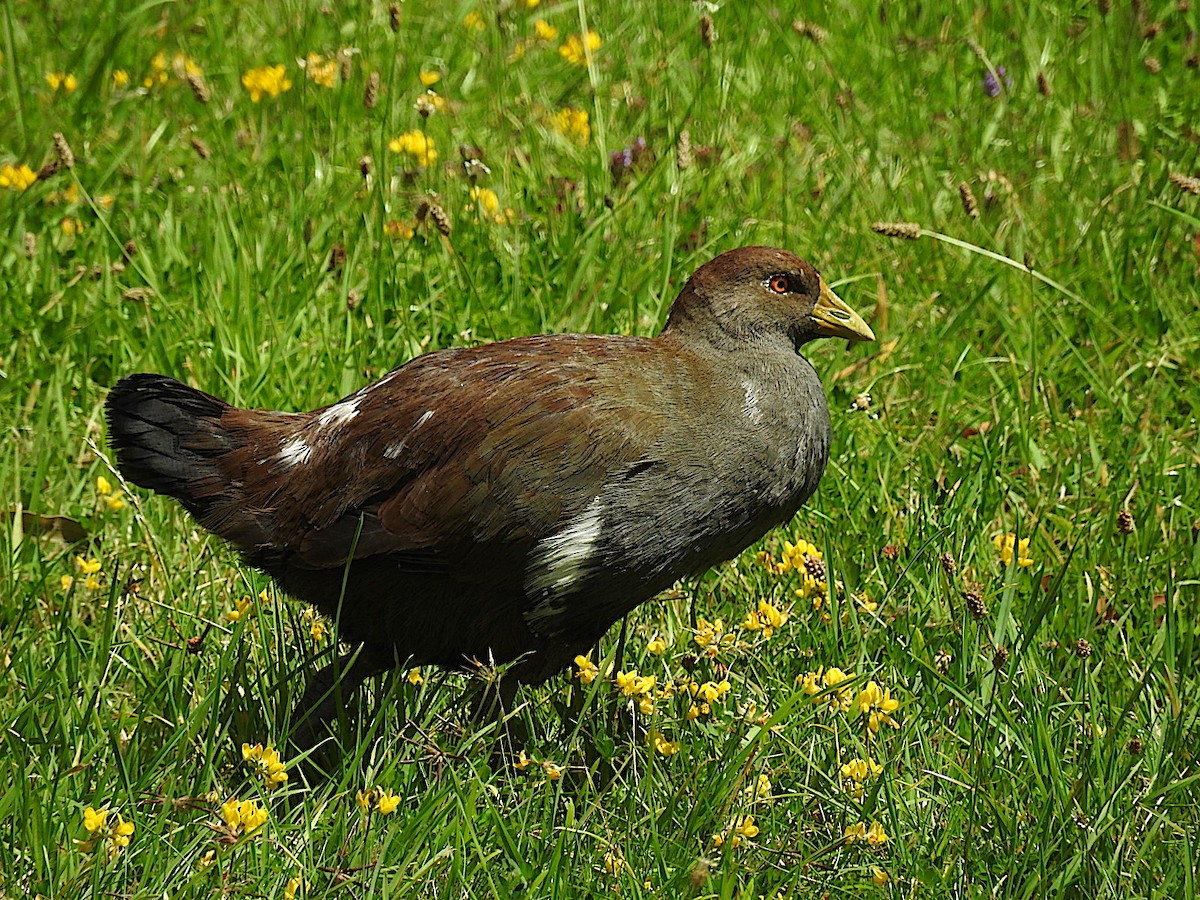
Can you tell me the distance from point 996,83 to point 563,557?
3174 mm

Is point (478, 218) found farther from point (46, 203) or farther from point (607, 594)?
point (607, 594)

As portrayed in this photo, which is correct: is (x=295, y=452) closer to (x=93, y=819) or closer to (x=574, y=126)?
(x=93, y=819)

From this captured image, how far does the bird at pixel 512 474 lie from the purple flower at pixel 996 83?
2268mm

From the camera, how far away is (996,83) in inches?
226

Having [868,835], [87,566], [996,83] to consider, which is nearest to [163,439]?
[87,566]

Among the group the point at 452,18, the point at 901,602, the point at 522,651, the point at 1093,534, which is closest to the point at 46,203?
the point at 452,18

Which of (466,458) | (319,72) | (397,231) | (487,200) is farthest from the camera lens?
(319,72)

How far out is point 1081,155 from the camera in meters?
5.38

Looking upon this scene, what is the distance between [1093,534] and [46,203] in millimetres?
3379

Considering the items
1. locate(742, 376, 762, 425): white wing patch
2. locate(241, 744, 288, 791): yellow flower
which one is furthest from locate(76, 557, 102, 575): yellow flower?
locate(742, 376, 762, 425): white wing patch

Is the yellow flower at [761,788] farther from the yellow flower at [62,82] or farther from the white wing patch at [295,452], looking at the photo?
the yellow flower at [62,82]

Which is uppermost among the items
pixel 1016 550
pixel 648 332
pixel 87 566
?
pixel 87 566

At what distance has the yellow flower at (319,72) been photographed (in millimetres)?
5476

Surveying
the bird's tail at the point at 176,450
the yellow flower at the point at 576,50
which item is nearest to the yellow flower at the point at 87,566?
the bird's tail at the point at 176,450
